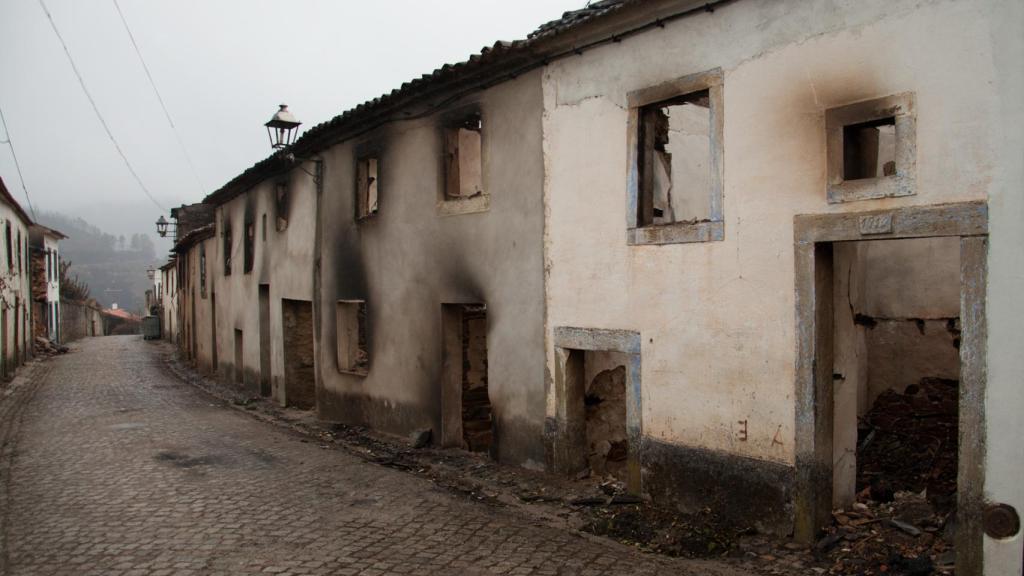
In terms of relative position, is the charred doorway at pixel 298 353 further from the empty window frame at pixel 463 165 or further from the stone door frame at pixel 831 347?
the stone door frame at pixel 831 347

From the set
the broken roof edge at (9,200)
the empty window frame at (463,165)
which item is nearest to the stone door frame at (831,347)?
the empty window frame at (463,165)

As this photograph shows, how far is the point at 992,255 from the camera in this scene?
17.9ft

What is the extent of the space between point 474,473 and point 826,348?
498 cm

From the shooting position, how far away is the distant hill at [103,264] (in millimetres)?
113375

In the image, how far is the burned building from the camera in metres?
5.58

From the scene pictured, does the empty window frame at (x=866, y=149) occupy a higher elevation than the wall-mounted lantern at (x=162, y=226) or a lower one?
lower

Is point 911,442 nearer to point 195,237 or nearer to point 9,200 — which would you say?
point 195,237

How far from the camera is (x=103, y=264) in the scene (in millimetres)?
Answer: 123688

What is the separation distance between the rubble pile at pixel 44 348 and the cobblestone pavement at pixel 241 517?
65.9 feet

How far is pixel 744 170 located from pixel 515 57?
3.66 meters

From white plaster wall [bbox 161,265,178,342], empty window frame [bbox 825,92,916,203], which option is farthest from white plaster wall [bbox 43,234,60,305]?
empty window frame [bbox 825,92,916,203]

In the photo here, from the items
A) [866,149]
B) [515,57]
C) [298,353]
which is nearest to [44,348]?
[298,353]

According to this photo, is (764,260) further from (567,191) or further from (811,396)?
(567,191)

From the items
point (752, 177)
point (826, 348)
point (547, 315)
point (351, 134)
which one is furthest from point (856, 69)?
point (351, 134)
